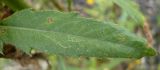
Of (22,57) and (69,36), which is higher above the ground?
(69,36)

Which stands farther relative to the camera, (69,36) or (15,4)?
(15,4)

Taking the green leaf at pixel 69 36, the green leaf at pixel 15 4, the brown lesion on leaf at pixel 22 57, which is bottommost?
the brown lesion on leaf at pixel 22 57

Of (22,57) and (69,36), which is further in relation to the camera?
(22,57)

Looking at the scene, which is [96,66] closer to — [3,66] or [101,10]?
[101,10]

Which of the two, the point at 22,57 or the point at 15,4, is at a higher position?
the point at 15,4

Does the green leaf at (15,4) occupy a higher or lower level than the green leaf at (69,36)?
lower

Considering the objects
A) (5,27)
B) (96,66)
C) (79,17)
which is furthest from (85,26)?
(96,66)

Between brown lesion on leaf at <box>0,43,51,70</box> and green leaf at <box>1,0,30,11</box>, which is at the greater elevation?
green leaf at <box>1,0,30,11</box>

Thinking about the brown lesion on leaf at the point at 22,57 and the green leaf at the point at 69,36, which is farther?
the brown lesion on leaf at the point at 22,57

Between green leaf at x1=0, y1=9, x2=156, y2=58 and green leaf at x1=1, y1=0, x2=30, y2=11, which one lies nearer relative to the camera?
green leaf at x1=0, y1=9, x2=156, y2=58
